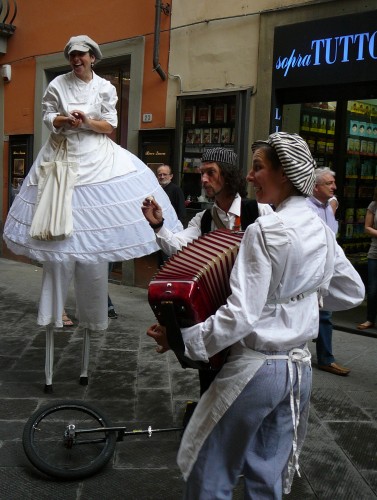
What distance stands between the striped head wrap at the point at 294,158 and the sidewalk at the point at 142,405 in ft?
6.18

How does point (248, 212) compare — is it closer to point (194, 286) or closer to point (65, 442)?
point (194, 286)

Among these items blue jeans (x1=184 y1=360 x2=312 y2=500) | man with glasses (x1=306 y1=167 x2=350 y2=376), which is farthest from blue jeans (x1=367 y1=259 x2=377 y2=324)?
blue jeans (x1=184 y1=360 x2=312 y2=500)

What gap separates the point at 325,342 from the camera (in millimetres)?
5410

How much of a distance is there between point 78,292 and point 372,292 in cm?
369

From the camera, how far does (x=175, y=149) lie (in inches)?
348

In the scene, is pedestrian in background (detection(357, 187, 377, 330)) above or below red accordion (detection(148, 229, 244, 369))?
below

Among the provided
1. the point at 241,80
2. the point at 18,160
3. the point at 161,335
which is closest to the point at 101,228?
the point at 161,335

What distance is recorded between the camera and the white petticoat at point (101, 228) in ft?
13.2

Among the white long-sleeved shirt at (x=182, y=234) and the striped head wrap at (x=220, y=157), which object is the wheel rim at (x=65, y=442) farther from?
the striped head wrap at (x=220, y=157)

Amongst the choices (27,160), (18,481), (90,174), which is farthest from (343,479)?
(27,160)

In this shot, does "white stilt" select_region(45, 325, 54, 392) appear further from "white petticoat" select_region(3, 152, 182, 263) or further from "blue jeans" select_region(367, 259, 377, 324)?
"blue jeans" select_region(367, 259, 377, 324)

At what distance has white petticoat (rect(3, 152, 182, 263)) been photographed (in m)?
4.02

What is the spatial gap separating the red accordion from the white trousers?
6.99 feet

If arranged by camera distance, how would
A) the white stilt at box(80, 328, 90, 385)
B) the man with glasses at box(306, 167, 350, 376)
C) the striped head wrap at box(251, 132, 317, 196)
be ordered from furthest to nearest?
the man with glasses at box(306, 167, 350, 376), the white stilt at box(80, 328, 90, 385), the striped head wrap at box(251, 132, 317, 196)
